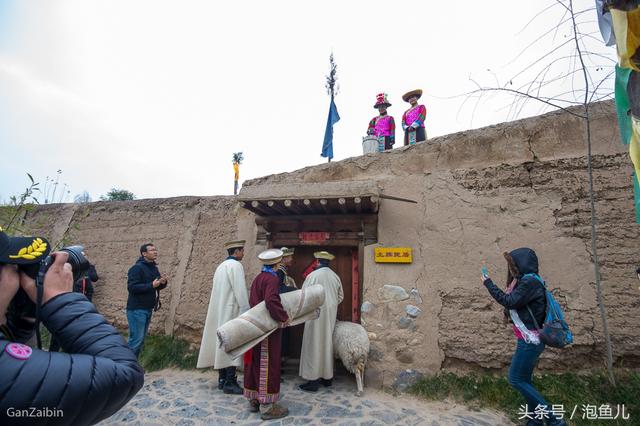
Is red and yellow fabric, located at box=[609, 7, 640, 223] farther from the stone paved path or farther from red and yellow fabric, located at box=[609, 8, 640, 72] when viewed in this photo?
the stone paved path

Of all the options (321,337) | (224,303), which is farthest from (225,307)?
(321,337)

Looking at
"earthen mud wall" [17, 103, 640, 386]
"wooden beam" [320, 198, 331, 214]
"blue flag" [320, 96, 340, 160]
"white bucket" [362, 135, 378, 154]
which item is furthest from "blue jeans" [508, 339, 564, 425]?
"blue flag" [320, 96, 340, 160]

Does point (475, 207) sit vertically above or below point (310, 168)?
below

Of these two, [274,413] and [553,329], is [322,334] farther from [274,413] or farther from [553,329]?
[553,329]

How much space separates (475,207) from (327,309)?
2.28 metres

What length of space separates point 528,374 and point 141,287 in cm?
421

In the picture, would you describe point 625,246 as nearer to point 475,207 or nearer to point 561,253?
point 561,253

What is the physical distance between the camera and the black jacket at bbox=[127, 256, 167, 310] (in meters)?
4.21

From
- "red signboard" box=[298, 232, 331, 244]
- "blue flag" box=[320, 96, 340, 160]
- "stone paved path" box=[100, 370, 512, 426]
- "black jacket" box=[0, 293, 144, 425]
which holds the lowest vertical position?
"stone paved path" box=[100, 370, 512, 426]

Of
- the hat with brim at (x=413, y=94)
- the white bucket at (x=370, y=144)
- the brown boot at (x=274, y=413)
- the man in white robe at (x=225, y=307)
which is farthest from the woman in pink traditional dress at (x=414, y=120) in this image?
the brown boot at (x=274, y=413)

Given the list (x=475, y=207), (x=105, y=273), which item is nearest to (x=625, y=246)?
(x=475, y=207)

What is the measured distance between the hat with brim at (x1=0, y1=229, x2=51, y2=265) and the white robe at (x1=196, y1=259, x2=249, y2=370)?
3.19 metres

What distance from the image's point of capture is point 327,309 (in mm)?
4270

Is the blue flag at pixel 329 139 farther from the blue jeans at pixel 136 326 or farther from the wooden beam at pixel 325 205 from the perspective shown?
the blue jeans at pixel 136 326
